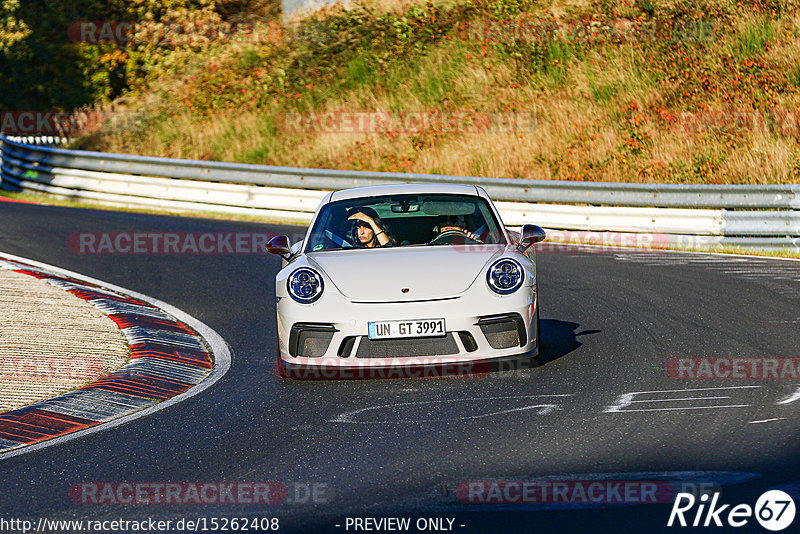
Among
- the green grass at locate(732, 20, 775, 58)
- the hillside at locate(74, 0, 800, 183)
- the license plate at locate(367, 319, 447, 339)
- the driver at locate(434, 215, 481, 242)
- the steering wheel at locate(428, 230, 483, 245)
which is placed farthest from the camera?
the green grass at locate(732, 20, 775, 58)

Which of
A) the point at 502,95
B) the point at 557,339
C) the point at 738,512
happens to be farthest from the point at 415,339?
the point at 502,95

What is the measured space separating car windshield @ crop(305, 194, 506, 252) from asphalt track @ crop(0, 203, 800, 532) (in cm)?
106

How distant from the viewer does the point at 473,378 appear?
25.3ft

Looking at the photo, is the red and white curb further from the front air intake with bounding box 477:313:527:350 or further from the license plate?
the front air intake with bounding box 477:313:527:350

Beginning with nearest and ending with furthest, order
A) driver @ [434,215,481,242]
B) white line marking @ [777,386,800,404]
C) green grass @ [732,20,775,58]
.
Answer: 1. white line marking @ [777,386,800,404]
2. driver @ [434,215,481,242]
3. green grass @ [732,20,775,58]

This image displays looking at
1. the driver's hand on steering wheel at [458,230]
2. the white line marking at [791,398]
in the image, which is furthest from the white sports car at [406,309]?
the white line marking at [791,398]

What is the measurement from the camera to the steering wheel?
838cm

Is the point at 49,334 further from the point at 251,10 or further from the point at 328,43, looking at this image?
the point at 251,10

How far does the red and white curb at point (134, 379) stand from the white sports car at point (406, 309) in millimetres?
926

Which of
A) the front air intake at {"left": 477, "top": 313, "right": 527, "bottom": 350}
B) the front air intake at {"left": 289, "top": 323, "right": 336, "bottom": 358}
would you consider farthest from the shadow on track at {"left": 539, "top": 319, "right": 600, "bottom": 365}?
the front air intake at {"left": 289, "top": 323, "right": 336, "bottom": 358}

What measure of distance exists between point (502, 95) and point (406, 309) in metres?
18.0

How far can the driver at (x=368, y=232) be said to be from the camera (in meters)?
8.46

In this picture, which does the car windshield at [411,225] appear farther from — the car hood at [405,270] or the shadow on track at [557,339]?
the shadow on track at [557,339]

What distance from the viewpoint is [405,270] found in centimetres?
769
